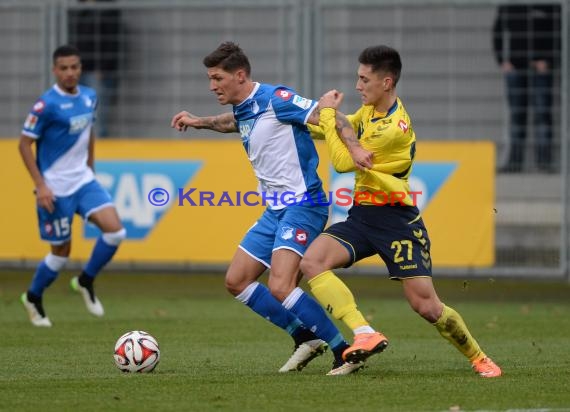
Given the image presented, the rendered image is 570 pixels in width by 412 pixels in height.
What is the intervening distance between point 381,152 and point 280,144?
869 mm

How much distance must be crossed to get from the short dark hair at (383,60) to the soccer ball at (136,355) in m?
2.43

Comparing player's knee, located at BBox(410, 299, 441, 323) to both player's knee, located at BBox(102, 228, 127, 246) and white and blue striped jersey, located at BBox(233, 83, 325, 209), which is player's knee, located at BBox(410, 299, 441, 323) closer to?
white and blue striped jersey, located at BBox(233, 83, 325, 209)

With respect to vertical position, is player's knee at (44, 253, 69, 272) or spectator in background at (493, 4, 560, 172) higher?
spectator in background at (493, 4, 560, 172)

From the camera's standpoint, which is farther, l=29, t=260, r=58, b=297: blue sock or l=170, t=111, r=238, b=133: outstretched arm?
l=29, t=260, r=58, b=297: blue sock

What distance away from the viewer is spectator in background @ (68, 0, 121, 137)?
57.5 ft

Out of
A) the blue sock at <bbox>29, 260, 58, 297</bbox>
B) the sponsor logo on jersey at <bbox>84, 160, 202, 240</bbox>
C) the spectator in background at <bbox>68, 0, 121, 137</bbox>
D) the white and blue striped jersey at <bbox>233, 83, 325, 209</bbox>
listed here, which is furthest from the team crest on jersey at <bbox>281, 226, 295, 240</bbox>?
the spectator in background at <bbox>68, 0, 121, 137</bbox>

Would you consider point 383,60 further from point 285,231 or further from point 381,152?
point 285,231

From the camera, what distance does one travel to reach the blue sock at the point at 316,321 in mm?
8594

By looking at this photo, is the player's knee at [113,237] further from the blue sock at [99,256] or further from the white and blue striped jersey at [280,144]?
the white and blue striped jersey at [280,144]

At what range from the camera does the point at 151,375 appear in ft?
28.0

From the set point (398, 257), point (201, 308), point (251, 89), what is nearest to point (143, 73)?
point (201, 308)

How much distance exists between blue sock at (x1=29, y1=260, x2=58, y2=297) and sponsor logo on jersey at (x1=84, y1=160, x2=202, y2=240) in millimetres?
3699

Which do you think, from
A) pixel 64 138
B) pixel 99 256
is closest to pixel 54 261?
pixel 99 256

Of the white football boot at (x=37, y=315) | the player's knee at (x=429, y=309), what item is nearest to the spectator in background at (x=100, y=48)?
the white football boot at (x=37, y=315)
